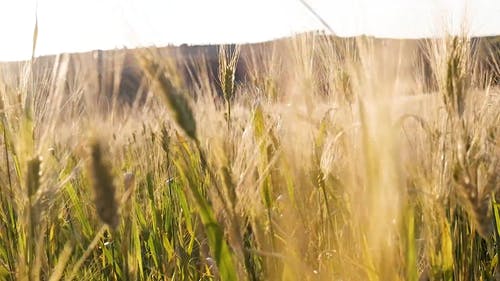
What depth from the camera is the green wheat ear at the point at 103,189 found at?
66 cm

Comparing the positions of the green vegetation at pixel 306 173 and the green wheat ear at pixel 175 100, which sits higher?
the green wheat ear at pixel 175 100

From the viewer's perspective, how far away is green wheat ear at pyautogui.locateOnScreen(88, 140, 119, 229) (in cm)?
66

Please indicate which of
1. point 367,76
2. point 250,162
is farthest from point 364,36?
point 250,162

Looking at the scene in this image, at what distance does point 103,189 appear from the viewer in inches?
26.0

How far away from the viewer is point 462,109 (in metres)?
0.94

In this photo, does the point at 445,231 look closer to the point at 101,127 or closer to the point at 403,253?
the point at 403,253

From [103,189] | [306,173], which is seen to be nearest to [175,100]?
[103,189]

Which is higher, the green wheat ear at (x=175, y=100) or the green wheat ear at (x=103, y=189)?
the green wheat ear at (x=175, y=100)

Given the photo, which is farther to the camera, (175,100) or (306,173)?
(306,173)

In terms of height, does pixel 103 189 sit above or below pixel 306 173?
above

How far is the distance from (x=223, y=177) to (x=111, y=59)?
211mm

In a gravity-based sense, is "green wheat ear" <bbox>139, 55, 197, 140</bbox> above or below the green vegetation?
above

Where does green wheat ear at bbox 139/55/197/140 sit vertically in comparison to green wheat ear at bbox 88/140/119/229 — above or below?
above

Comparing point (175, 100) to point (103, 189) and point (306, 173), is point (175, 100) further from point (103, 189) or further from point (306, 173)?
point (306, 173)
